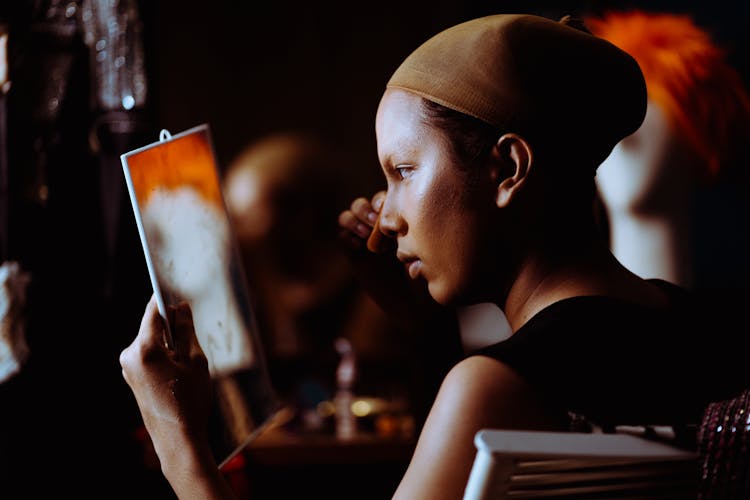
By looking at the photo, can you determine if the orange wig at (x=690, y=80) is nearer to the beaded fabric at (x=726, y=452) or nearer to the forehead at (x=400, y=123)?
the forehead at (x=400, y=123)

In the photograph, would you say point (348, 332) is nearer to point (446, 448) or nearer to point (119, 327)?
point (119, 327)

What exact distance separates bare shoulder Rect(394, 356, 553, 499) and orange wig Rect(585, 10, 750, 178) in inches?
47.1

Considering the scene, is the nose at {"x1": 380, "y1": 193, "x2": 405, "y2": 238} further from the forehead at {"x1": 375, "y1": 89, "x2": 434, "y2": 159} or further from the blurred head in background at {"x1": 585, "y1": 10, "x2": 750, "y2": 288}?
the blurred head in background at {"x1": 585, "y1": 10, "x2": 750, "y2": 288}

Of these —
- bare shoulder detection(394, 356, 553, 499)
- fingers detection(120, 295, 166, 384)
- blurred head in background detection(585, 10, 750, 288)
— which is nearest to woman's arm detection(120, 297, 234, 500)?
fingers detection(120, 295, 166, 384)

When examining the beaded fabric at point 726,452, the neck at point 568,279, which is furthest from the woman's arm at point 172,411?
the beaded fabric at point 726,452

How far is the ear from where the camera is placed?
3.27 ft

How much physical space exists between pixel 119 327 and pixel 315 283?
1845 millimetres

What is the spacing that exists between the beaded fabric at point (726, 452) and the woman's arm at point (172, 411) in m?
0.46

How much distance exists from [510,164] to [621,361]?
225 mm

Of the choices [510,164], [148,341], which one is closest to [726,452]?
[510,164]

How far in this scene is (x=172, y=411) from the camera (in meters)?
1.01

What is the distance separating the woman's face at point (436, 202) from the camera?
3.33ft

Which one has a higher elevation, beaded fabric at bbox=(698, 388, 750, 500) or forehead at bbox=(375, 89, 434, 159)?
forehead at bbox=(375, 89, 434, 159)

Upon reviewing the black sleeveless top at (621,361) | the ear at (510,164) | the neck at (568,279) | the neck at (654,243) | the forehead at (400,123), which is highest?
the forehead at (400,123)
